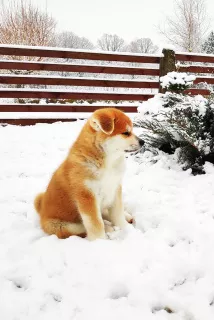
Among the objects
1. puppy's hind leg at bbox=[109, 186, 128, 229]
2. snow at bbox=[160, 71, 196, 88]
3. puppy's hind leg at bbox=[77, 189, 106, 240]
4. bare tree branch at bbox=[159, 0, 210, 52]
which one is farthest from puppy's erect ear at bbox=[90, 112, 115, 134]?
bare tree branch at bbox=[159, 0, 210, 52]

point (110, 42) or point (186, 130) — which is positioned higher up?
point (110, 42)

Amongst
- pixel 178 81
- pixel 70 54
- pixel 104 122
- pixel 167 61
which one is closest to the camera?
pixel 104 122

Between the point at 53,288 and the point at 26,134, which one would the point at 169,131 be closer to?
the point at 53,288

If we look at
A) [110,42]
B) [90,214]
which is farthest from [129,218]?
[110,42]

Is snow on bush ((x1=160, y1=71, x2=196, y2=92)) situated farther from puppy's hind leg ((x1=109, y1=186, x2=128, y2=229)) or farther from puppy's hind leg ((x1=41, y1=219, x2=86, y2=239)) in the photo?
puppy's hind leg ((x1=41, y1=219, x2=86, y2=239))

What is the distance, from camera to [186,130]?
362 cm

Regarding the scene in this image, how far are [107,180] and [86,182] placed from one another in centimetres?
17

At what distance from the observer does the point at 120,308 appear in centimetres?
173

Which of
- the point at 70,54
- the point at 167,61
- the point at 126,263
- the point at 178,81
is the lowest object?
Answer: the point at 126,263

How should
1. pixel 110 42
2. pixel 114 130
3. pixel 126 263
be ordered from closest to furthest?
pixel 126 263 < pixel 114 130 < pixel 110 42

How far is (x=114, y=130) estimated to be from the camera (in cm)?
237

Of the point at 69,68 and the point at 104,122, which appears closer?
the point at 104,122

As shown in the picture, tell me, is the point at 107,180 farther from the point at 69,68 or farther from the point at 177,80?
the point at 69,68

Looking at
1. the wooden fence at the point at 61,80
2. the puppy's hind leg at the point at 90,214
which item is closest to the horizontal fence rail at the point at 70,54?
the wooden fence at the point at 61,80
